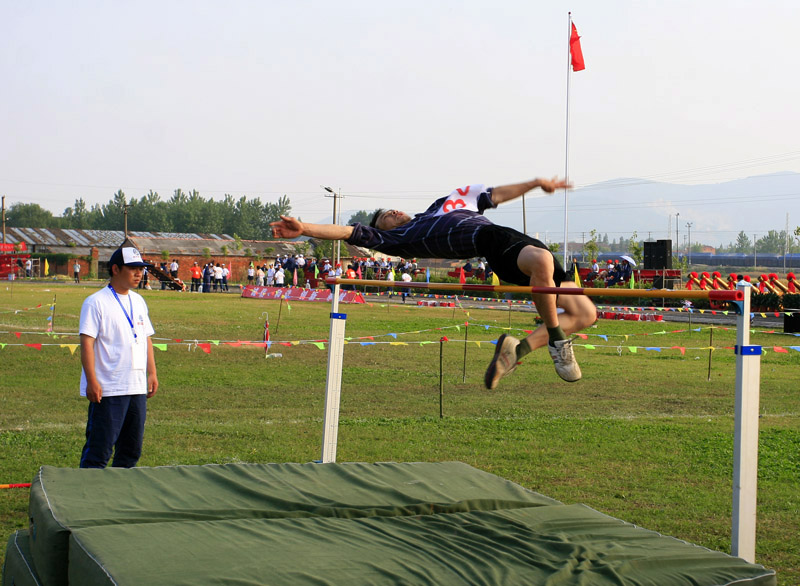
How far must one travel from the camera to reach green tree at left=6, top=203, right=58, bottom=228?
104562 millimetres

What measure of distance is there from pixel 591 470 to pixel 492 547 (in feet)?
11.5

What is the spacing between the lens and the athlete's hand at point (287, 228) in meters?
4.67

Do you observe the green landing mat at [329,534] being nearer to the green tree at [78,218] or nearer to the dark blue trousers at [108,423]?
the dark blue trousers at [108,423]

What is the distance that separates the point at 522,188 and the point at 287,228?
55.5 inches

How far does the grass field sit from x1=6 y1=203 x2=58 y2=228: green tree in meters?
95.3

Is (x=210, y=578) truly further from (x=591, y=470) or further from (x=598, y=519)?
(x=591, y=470)

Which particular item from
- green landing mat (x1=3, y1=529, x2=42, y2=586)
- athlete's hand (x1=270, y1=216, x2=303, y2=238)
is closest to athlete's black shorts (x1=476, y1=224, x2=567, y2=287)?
athlete's hand (x1=270, y1=216, x2=303, y2=238)

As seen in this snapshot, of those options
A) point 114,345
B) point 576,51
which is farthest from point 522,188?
point 576,51

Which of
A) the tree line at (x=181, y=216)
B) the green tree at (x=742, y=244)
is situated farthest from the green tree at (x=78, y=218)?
the green tree at (x=742, y=244)

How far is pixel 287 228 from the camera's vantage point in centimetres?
481

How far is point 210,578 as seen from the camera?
10.4 ft

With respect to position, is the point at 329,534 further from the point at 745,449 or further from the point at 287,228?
the point at 745,449

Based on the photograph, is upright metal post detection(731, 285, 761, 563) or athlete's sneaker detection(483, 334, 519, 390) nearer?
upright metal post detection(731, 285, 761, 563)

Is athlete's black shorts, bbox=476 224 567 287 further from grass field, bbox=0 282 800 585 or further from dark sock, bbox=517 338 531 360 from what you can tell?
grass field, bbox=0 282 800 585
